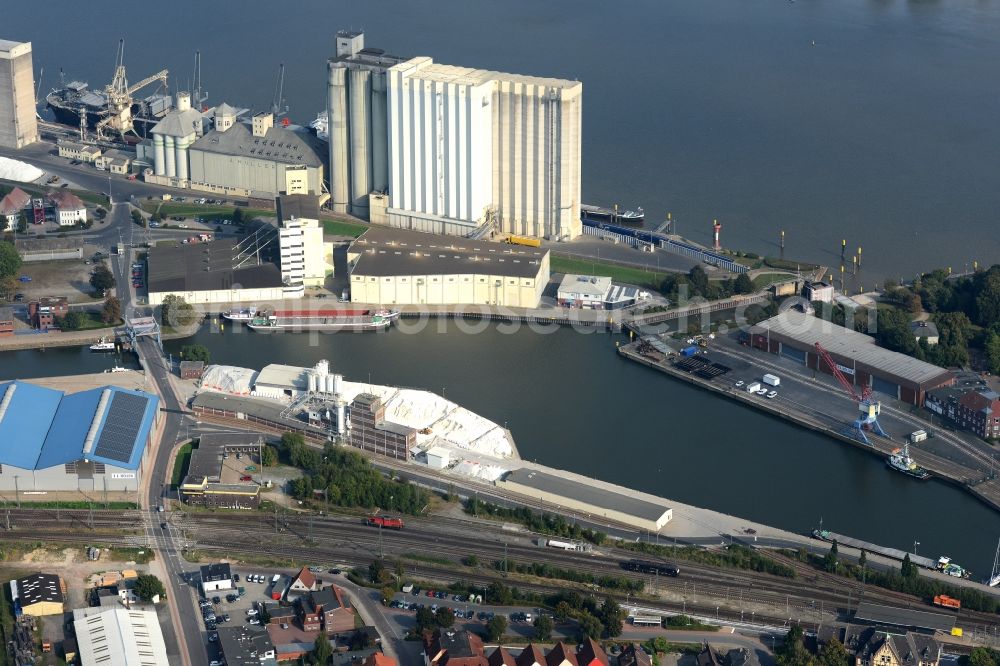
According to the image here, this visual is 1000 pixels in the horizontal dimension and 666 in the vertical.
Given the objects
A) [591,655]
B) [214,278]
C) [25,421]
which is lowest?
[591,655]

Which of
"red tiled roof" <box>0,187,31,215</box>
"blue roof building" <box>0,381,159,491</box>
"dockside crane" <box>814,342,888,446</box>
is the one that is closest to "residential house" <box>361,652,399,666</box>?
"blue roof building" <box>0,381,159,491</box>

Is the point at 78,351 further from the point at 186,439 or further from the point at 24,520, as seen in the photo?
the point at 24,520

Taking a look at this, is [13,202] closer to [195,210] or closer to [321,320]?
[195,210]

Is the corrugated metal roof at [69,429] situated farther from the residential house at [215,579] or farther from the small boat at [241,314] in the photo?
the small boat at [241,314]

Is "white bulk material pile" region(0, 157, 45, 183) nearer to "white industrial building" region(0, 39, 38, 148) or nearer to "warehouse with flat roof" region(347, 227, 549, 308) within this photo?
"white industrial building" region(0, 39, 38, 148)

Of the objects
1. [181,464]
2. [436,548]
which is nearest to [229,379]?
[181,464]

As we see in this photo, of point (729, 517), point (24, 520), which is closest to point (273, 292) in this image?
point (24, 520)

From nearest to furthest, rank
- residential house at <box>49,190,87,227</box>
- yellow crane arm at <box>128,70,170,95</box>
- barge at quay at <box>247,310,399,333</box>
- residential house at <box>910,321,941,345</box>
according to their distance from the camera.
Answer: residential house at <box>910,321,941,345</box>, barge at quay at <box>247,310,399,333</box>, residential house at <box>49,190,87,227</box>, yellow crane arm at <box>128,70,170,95</box>
